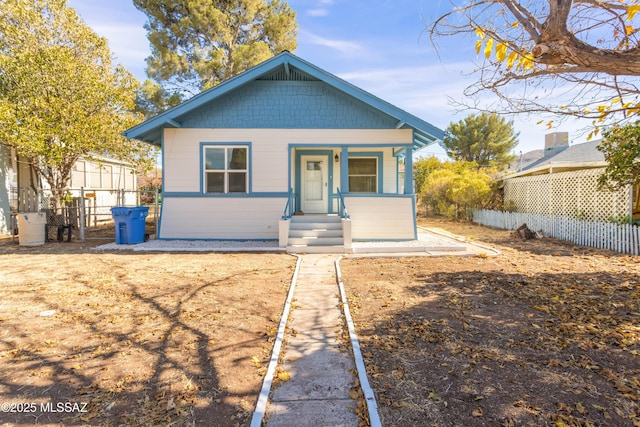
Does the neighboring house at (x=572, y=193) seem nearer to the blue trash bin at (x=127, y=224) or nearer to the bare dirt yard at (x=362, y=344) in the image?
the bare dirt yard at (x=362, y=344)

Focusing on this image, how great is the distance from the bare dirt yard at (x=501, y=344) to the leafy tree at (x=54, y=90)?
11717mm

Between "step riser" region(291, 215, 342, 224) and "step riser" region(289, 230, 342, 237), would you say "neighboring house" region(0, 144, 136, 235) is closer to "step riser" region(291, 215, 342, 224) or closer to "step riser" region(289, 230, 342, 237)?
"step riser" region(291, 215, 342, 224)

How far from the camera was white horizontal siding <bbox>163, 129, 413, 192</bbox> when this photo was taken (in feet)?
35.6

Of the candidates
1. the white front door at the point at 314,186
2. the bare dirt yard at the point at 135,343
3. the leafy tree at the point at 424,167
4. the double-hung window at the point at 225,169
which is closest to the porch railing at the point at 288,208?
the double-hung window at the point at 225,169

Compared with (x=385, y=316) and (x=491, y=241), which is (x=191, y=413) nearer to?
(x=385, y=316)

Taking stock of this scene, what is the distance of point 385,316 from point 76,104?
13632 mm

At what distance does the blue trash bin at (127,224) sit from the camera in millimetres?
10328

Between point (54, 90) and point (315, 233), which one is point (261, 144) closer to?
point (315, 233)

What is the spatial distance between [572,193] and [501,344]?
11049 millimetres

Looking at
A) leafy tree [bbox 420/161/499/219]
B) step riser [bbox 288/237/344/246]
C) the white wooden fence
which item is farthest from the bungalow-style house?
leafy tree [bbox 420/161/499/219]

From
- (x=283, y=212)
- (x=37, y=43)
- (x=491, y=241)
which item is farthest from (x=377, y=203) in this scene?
(x=37, y=43)

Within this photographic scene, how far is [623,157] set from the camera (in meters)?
9.38

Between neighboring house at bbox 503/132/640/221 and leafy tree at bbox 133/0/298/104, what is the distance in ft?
47.7

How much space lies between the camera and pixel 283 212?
11.0 metres
